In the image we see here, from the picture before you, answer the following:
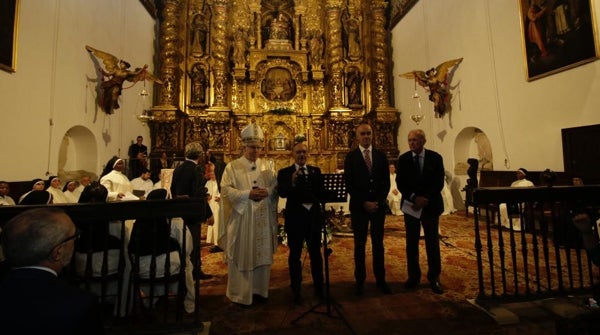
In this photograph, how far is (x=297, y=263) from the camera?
313 cm

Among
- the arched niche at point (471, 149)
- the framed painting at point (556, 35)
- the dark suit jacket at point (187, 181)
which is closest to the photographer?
the dark suit jacket at point (187, 181)

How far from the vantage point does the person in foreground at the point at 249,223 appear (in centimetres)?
313

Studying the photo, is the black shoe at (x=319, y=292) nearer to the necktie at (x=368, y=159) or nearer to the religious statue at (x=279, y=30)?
the necktie at (x=368, y=159)

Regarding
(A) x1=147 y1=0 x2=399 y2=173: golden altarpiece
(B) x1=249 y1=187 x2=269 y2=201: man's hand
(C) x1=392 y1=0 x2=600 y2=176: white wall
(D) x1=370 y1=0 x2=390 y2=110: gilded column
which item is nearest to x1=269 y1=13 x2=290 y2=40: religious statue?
(A) x1=147 y1=0 x2=399 y2=173: golden altarpiece

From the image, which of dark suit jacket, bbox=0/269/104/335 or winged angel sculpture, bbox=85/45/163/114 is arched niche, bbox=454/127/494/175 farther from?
winged angel sculpture, bbox=85/45/163/114

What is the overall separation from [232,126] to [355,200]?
983 centimetres

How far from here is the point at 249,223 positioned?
10.6ft

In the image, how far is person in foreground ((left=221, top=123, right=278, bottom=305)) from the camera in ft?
10.3

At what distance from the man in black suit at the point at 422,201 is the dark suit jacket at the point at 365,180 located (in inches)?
10.6

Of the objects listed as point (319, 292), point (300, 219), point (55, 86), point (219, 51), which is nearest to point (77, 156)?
point (55, 86)

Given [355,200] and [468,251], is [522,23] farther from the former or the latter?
[355,200]

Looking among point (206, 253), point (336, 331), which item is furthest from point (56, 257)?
point (206, 253)

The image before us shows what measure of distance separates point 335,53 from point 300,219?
37.3 feet

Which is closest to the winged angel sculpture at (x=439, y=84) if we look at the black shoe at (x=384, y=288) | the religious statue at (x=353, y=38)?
the religious statue at (x=353, y=38)
